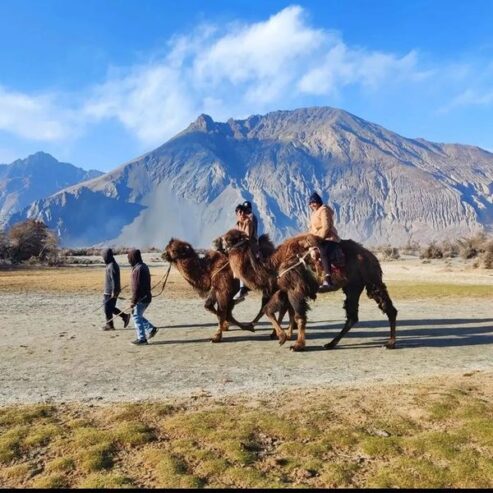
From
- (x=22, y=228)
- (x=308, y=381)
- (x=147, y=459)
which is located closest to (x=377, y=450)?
(x=147, y=459)

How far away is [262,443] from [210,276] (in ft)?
21.1

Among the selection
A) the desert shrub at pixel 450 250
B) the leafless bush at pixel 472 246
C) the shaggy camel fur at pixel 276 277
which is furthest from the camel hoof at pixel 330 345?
the desert shrub at pixel 450 250

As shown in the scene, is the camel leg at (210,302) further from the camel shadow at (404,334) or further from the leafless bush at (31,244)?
the leafless bush at (31,244)

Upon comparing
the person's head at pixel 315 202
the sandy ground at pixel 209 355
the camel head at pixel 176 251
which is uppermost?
the person's head at pixel 315 202

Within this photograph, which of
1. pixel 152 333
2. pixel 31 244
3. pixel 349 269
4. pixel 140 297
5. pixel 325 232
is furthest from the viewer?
pixel 31 244

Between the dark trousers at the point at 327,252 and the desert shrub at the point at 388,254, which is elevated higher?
the desert shrub at the point at 388,254

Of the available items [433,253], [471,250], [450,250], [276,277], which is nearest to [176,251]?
[276,277]

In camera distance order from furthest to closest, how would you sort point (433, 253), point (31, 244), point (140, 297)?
point (433, 253) → point (31, 244) → point (140, 297)

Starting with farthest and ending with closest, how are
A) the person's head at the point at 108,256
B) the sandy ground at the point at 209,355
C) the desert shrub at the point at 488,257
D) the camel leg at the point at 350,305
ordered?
the desert shrub at the point at 488,257 → the person's head at the point at 108,256 → the camel leg at the point at 350,305 → the sandy ground at the point at 209,355

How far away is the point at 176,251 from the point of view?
1157cm

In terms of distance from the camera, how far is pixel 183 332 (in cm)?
1241

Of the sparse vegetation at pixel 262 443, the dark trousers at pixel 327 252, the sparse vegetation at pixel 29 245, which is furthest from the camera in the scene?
the sparse vegetation at pixel 29 245

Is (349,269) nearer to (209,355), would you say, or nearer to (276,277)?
(276,277)

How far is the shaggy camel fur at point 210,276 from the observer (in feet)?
36.8
